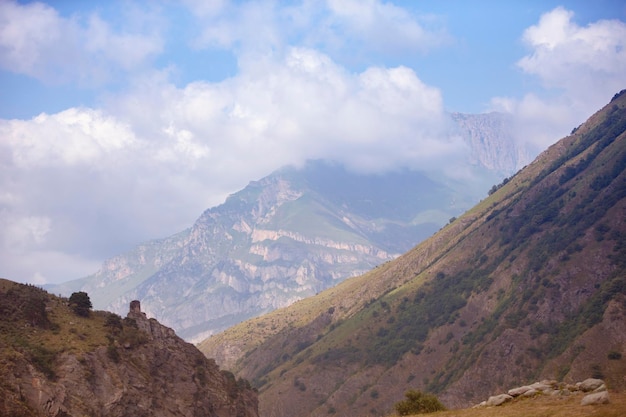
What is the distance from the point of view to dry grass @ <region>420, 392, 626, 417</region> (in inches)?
1850

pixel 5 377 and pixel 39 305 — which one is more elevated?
pixel 39 305

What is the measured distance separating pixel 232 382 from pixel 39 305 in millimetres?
38983

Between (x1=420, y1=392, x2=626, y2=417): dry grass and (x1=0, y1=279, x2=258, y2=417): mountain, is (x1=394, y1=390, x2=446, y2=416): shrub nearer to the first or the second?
(x1=420, y1=392, x2=626, y2=417): dry grass

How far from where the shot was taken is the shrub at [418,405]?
74.0 metres

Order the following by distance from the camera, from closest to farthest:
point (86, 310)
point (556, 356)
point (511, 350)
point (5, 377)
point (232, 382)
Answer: point (5, 377) < point (86, 310) < point (232, 382) < point (556, 356) < point (511, 350)

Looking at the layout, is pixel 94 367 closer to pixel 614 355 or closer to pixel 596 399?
pixel 596 399

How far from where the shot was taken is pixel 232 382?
112 metres

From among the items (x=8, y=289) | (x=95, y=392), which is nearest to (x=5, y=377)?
(x=95, y=392)

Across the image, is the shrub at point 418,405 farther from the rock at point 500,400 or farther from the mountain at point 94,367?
the mountain at point 94,367

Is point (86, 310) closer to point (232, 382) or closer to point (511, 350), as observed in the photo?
point (232, 382)

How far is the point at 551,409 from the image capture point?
165ft

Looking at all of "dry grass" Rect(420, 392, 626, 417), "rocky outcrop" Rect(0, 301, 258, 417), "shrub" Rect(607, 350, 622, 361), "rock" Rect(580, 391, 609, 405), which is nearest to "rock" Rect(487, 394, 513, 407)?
"dry grass" Rect(420, 392, 626, 417)

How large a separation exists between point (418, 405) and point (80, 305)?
179 feet

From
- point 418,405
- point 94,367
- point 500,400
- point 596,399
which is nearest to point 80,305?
point 94,367
